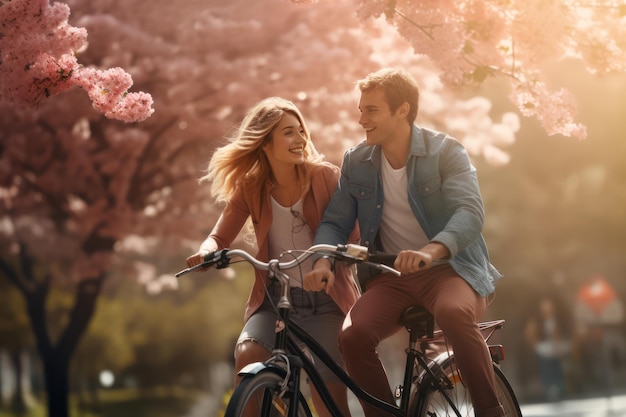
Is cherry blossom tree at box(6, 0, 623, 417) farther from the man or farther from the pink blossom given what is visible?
the man

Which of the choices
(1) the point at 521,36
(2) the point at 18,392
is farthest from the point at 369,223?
(2) the point at 18,392

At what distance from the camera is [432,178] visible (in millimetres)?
4621

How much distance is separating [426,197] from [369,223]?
27 centimetres

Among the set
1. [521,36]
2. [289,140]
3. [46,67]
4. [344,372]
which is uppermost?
[521,36]

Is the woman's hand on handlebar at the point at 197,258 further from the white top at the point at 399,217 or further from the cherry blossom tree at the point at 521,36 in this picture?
the cherry blossom tree at the point at 521,36

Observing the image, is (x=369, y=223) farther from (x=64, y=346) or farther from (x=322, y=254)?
(x=64, y=346)

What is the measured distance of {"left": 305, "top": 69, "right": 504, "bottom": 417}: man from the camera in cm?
447

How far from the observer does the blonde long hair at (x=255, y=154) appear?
16.4 feet

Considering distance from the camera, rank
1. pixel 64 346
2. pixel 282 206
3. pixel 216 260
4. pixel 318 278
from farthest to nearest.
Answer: pixel 64 346 → pixel 282 206 → pixel 318 278 → pixel 216 260

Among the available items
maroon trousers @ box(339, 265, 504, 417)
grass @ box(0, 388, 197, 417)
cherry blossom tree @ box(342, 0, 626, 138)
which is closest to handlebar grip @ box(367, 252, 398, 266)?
maroon trousers @ box(339, 265, 504, 417)

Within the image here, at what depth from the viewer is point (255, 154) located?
516 cm

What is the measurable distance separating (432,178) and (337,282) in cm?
74

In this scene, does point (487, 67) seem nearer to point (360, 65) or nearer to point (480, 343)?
point (480, 343)

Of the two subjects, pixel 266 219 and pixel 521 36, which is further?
pixel 521 36
